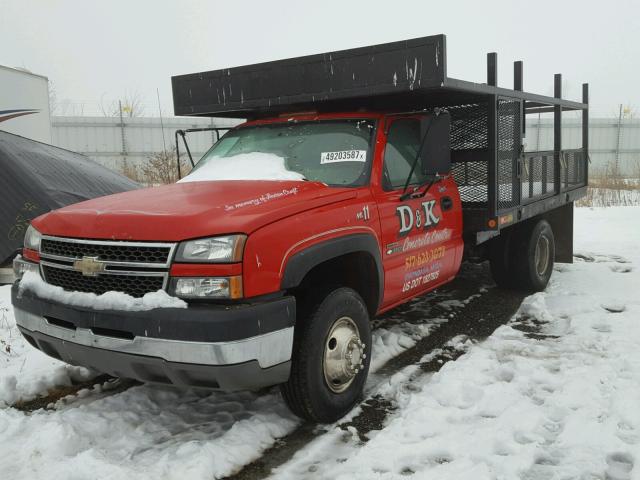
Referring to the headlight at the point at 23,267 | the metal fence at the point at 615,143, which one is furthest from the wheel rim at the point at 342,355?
the metal fence at the point at 615,143

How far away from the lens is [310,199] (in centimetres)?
351

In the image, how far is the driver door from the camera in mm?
4160

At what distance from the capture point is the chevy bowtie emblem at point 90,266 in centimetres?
309

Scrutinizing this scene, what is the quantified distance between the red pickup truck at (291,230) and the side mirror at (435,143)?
1 cm

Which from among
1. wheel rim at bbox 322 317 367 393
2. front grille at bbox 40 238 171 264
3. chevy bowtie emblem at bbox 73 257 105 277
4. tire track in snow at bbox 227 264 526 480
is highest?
front grille at bbox 40 238 171 264

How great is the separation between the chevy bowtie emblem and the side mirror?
2.39 m

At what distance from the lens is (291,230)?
3.19 meters

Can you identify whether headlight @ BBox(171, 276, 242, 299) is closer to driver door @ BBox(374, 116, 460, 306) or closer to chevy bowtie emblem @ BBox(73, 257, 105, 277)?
chevy bowtie emblem @ BBox(73, 257, 105, 277)

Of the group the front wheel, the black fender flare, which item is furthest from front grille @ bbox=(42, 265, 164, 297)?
the front wheel

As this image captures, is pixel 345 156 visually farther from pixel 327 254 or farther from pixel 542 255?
pixel 542 255

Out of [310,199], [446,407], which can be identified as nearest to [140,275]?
[310,199]

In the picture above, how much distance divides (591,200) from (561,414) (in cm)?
1495

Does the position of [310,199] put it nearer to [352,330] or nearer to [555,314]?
[352,330]

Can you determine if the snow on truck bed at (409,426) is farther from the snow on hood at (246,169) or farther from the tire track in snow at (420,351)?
the snow on hood at (246,169)
